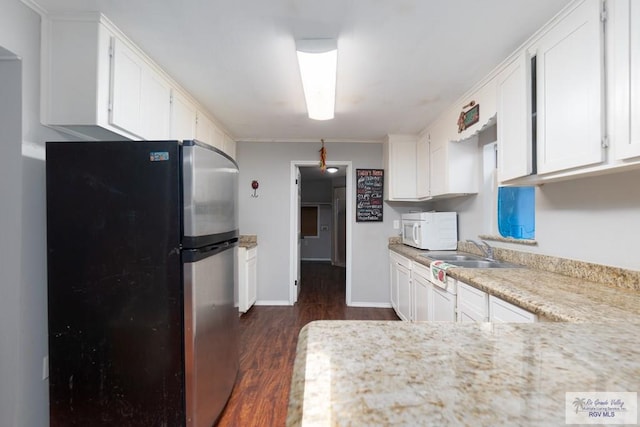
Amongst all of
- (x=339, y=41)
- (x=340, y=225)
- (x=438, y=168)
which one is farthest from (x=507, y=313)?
(x=340, y=225)

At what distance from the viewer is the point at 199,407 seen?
1426 mm

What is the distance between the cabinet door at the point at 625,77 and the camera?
1.04m

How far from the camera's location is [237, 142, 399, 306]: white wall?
3709 mm

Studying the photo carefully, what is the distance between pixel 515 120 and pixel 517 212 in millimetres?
873

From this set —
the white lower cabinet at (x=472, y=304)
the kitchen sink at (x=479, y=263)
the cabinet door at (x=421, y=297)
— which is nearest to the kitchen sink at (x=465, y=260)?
the kitchen sink at (x=479, y=263)

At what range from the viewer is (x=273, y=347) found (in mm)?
2576

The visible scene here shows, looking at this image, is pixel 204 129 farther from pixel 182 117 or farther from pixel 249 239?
pixel 249 239

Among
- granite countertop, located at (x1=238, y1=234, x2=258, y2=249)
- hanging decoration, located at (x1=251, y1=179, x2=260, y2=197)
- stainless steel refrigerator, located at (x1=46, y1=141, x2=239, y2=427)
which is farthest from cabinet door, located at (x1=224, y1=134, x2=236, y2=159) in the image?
stainless steel refrigerator, located at (x1=46, y1=141, x2=239, y2=427)

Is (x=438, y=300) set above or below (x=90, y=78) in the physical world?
below

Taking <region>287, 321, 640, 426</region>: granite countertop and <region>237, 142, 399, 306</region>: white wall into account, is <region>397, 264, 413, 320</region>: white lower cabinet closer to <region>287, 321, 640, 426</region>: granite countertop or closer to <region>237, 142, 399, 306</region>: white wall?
<region>237, 142, 399, 306</region>: white wall

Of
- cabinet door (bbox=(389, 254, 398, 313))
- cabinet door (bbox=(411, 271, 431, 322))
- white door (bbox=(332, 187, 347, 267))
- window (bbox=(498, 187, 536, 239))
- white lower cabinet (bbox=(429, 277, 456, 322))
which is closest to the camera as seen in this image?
white lower cabinet (bbox=(429, 277, 456, 322))

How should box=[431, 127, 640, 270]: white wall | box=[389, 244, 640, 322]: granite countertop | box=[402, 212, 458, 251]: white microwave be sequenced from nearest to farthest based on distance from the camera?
box=[389, 244, 640, 322]: granite countertop
box=[431, 127, 640, 270]: white wall
box=[402, 212, 458, 251]: white microwave

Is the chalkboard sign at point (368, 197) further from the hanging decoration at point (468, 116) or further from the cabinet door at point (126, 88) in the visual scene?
the cabinet door at point (126, 88)

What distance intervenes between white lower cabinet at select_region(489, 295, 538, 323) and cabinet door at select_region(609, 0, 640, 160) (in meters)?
0.75
